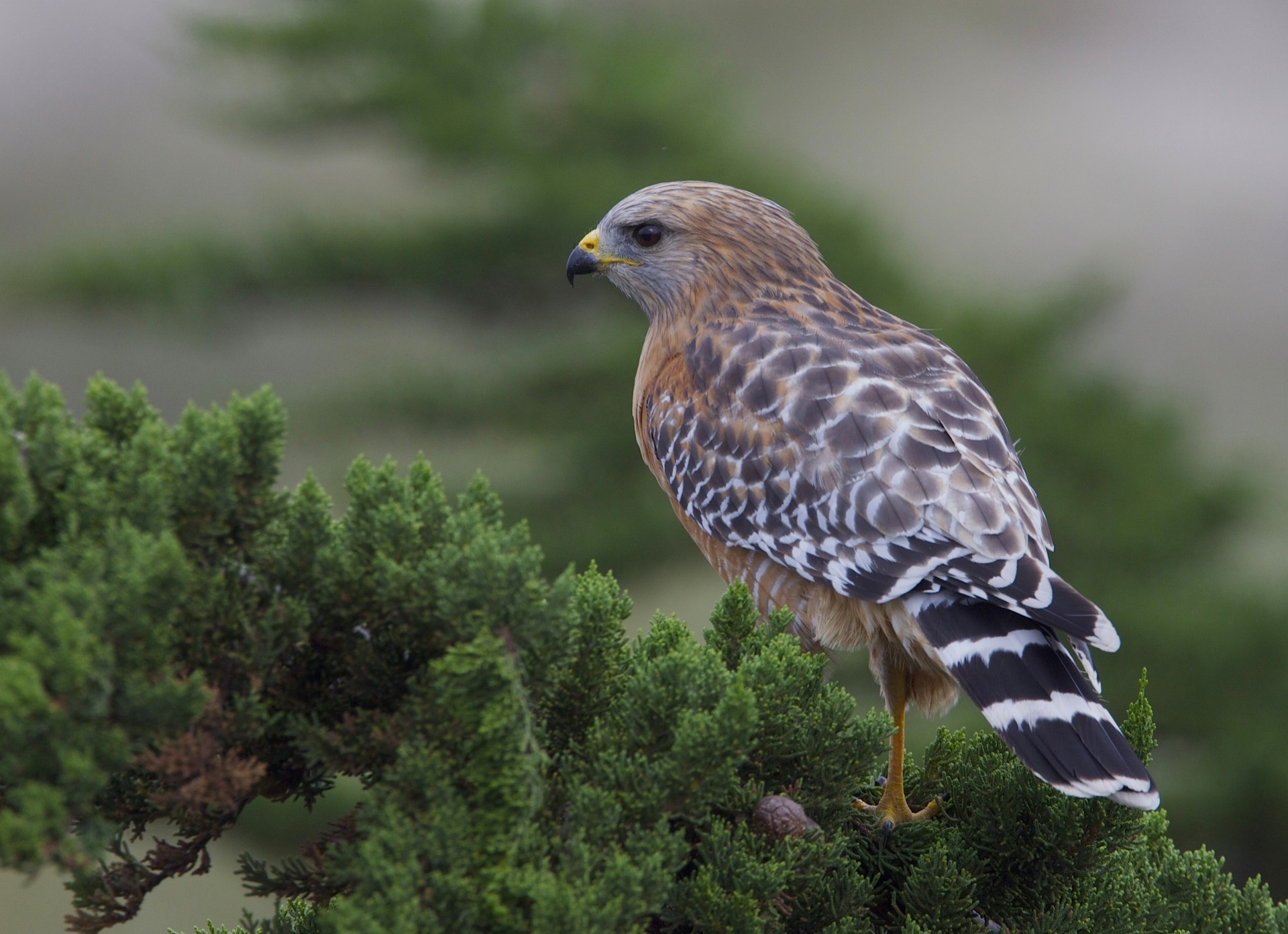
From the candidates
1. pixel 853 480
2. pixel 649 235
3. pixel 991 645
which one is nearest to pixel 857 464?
pixel 853 480

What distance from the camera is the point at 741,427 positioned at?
261 cm

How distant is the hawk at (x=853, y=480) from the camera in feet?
6.57

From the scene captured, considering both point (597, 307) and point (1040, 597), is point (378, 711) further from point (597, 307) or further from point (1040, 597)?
point (597, 307)

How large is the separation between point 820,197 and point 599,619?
274 inches

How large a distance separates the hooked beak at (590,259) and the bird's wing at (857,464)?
16.1 inches

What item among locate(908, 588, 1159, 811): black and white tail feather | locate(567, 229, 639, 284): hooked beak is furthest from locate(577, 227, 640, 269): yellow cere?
locate(908, 588, 1159, 811): black and white tail feather

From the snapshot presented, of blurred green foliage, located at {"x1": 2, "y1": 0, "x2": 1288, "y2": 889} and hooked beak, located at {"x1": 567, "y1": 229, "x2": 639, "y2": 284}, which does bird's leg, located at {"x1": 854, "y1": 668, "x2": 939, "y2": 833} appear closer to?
hooked beak, located at {"x1": 567, "y1": 229, "x2": 639, "y2": 284}

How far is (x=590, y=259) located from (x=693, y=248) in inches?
11.3

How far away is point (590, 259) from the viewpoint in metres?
3.16

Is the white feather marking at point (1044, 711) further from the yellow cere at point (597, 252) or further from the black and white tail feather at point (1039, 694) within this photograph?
the yellow cere at point (597, 252)

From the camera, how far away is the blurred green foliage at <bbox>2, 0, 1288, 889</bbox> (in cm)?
757

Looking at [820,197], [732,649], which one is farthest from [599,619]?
[820,197]

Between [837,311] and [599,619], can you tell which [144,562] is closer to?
[599,619]

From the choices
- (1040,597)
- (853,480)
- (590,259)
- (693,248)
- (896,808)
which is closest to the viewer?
(1040,597)
